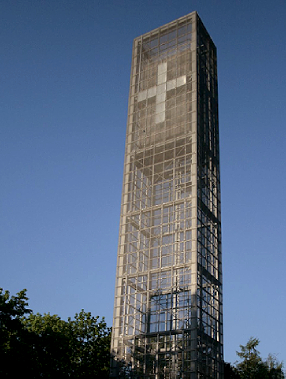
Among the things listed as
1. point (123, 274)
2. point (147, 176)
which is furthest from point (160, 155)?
point (123, 274)

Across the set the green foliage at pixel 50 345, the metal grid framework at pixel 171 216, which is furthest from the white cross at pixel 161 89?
Answer: the green foliage at pixel 50 345

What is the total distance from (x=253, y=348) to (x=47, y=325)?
75.6 ft

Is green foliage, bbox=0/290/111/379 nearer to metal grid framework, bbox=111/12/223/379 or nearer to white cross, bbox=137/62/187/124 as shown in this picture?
metal grid framework, bbox=111/12/223/379

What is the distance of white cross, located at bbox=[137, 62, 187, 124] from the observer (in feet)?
191

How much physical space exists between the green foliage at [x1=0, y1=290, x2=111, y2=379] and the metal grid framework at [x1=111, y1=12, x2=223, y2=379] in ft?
17.9

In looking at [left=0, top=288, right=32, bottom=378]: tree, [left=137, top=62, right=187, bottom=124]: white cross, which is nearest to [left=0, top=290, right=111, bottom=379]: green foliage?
[left=0, top=288, right=32, bottom=378]: tree

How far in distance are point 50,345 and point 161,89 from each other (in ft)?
99.4

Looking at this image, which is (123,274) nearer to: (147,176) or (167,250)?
(167,250)

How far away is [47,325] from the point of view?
2092 inches

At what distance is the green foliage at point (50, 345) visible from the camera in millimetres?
40781

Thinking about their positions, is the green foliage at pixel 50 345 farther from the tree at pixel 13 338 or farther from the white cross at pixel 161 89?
the white cross at pixel 161 89

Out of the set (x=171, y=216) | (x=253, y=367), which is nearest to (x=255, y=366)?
(x=253, y=367)

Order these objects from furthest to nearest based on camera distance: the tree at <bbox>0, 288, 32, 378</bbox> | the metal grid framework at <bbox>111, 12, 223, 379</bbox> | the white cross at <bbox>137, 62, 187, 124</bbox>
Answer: the white cross at <bbox>137, 62, 187, 124</bbox>
the metal grid framework at <bbox>111, 12, 223, 379</bbox>
the tree at <bbox>0, 288, 32, 378</bbox>

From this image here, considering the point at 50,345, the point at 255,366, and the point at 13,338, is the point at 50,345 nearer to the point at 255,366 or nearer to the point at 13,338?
the point at 13,338
